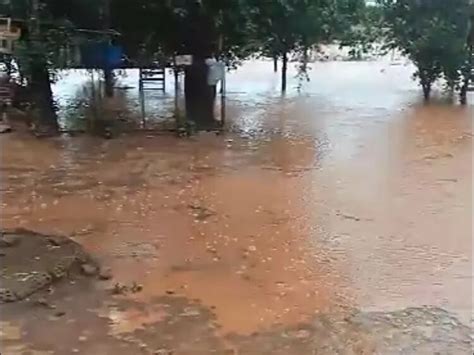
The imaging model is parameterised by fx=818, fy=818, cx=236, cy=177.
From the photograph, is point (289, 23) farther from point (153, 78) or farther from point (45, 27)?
point (45, 27)

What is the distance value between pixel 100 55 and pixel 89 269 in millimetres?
5232

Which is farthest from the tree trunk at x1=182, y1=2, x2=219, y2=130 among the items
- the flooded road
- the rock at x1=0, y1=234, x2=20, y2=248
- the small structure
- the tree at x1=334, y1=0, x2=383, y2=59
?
the rock at x1=0, y1=234, x2=20, y2=248

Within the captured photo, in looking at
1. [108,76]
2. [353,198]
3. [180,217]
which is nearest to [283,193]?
[353,198]

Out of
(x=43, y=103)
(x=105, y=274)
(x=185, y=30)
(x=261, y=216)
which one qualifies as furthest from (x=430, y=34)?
(x=105, y=274)

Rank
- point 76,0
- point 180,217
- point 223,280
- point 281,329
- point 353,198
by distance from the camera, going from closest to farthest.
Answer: point 281,329 → point 223,280 → point 180,217 → point 353,198 → point 76,0

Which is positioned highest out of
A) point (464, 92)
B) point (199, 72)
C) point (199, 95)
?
point (199, 72)

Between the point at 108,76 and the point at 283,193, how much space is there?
17.9 feet

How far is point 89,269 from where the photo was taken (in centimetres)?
445

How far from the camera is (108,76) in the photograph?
11289mm

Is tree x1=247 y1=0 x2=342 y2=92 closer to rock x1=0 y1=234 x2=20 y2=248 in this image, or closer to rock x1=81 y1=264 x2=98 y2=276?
rock x1=0 y1=234 x2=20 y2=248

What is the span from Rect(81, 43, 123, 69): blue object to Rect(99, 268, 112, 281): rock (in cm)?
503

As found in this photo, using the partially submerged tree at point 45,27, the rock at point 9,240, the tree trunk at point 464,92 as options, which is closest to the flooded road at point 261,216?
the rock at point 9,240

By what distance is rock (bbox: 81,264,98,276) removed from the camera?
14.5 ft

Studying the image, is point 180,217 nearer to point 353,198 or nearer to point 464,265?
point 353,198
